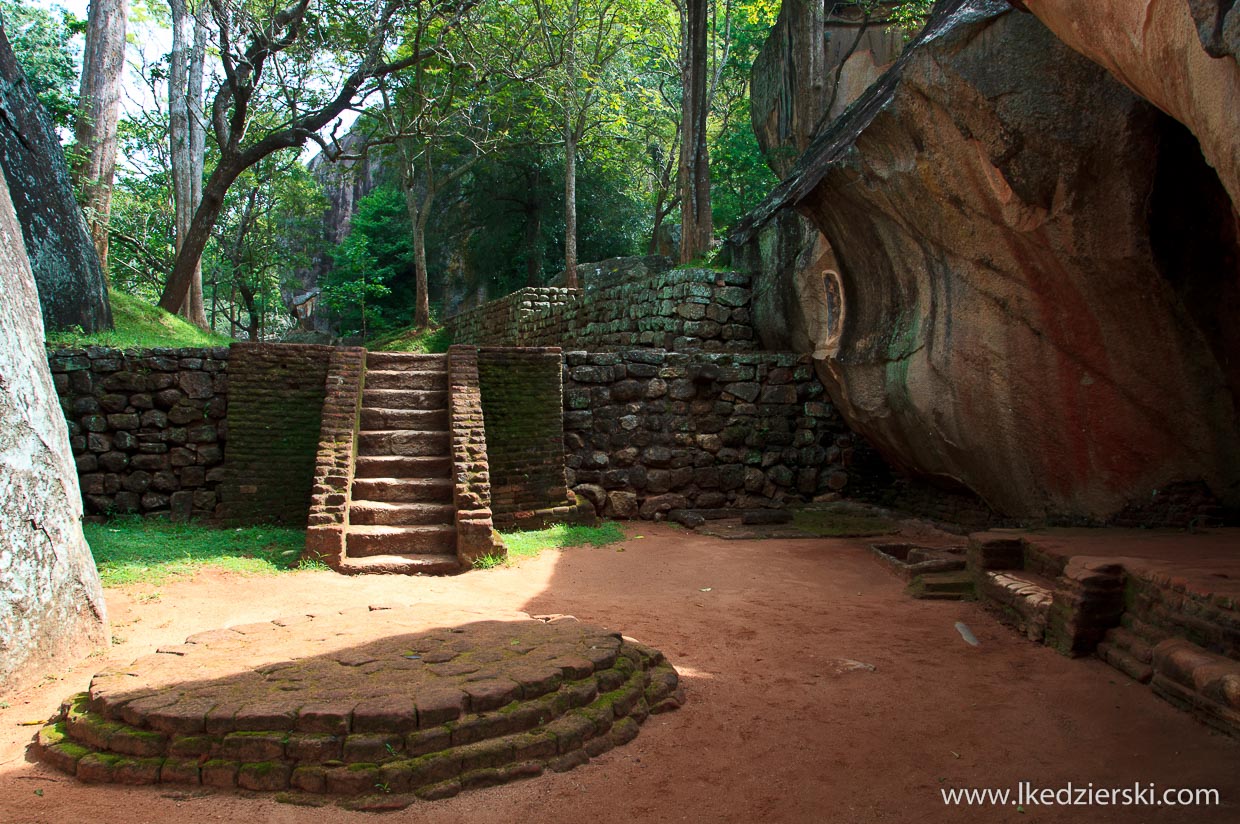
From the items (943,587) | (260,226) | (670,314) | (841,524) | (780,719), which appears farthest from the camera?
(260,226)

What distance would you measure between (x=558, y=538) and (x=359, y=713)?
474cm

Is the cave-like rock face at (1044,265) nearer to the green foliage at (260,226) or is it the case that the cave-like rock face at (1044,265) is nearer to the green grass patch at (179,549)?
the green grass patch at (179,549)

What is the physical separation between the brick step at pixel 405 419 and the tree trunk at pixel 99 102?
7963mm

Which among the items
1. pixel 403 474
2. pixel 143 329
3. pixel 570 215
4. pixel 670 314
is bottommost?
pixel 403 474

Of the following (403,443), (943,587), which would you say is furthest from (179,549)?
(943,587)

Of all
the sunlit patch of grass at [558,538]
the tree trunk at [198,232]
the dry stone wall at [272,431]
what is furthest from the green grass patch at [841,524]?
the tree trunk at [198,232]

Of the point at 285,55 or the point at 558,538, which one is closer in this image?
the point at 558,538

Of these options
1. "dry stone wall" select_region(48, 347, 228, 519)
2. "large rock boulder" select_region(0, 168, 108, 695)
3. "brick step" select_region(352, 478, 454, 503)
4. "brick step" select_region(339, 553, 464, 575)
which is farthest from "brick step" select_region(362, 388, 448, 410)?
"large rock boulder" select_region(0, 168, 108, 695)

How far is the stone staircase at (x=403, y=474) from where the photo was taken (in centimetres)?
665

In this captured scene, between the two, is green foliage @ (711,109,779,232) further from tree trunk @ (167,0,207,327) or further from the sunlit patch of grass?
the sunlit patch of grass

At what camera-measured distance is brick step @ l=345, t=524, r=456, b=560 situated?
664 cm

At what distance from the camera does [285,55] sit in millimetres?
14898

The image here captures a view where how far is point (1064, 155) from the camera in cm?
529

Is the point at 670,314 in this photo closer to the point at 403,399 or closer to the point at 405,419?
the point at 403,399
